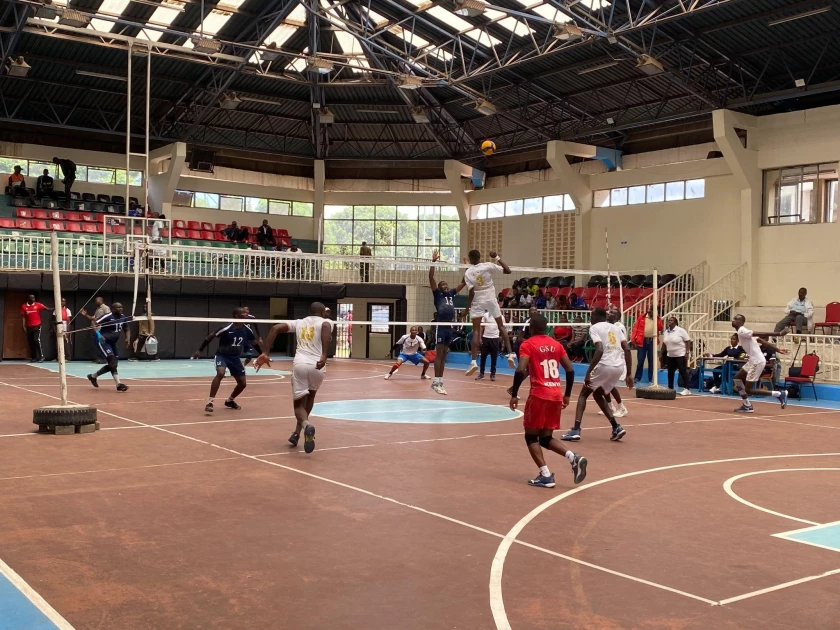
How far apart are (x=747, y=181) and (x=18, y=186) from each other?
91.0ft

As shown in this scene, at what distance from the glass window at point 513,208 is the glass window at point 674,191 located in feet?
25.1

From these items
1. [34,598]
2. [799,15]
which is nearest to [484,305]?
[34,598]

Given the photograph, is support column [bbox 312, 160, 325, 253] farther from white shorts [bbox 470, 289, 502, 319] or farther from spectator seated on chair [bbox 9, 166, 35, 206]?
white shorts [bbox 470, 289, 502, 319]

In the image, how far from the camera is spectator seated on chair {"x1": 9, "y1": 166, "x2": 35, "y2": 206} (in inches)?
1329

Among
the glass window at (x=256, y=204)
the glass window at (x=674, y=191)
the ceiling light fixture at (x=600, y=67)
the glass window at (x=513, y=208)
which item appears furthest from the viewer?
the glass window at (x=256, y=204)

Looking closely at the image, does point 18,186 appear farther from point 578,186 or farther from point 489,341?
point 578,186

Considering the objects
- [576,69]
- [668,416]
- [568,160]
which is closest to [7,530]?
[668,416]

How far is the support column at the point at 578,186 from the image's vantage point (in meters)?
35.2

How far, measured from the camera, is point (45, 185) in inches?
1357

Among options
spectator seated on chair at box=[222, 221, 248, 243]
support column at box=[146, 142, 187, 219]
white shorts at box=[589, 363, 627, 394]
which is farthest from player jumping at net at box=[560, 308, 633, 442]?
support column at box=[146, 142, 187, 219]

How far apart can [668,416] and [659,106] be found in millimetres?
17942

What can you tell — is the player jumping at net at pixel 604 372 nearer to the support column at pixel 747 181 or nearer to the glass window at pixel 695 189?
the support column at pixel 747 181

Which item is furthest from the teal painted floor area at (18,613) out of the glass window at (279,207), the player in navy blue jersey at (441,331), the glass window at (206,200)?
the glass window at (279,207)

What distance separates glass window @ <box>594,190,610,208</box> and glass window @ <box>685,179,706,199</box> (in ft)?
13.3
